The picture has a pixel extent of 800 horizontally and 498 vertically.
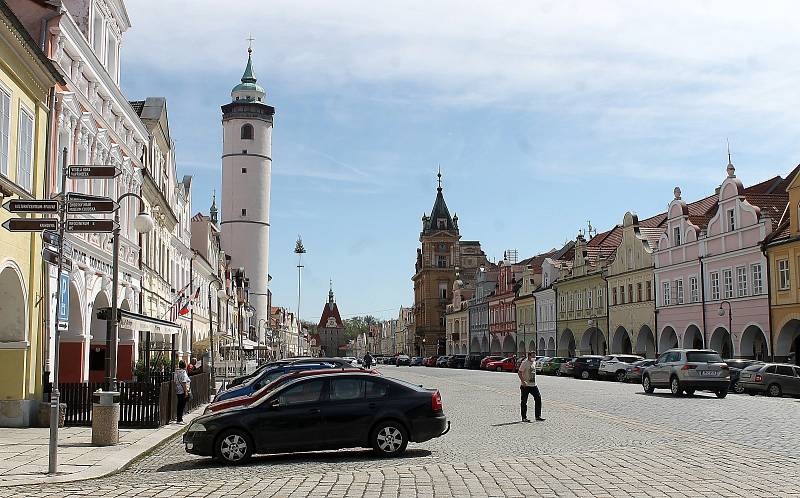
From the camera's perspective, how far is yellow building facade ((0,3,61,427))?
1939cm

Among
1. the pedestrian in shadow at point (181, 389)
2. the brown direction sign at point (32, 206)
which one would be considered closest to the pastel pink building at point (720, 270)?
the pedestrian in shadow at point (181, 389)

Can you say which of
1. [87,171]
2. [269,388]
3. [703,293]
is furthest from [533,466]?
[703,293]

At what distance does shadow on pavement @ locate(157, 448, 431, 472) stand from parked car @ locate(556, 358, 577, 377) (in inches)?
1606

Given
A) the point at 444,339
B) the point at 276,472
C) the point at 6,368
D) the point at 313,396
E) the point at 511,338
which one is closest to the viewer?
the point at 276,472

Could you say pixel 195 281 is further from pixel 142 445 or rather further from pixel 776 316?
pixel 142 445

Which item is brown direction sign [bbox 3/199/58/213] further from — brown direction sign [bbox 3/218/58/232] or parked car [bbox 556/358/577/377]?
parked car [bbox 556/358/577/377]

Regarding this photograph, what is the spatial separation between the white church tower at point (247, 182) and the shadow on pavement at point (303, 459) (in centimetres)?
7773

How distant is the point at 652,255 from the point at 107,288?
138 ft

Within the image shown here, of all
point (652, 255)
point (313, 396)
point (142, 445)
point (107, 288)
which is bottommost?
point (142, 445)

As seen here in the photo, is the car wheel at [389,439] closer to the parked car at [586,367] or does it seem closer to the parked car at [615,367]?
the parked car at [615,367]

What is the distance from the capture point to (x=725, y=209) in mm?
51938

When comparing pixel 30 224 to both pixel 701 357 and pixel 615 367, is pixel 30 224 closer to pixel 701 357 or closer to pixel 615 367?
pixel 701 357

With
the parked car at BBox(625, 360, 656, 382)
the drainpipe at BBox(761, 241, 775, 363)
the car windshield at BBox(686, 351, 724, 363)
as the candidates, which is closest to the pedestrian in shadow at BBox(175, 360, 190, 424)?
the car windshield at BBox(686, 351, 724, 363)

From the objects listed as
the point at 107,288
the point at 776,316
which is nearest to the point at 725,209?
the point at 776,316
